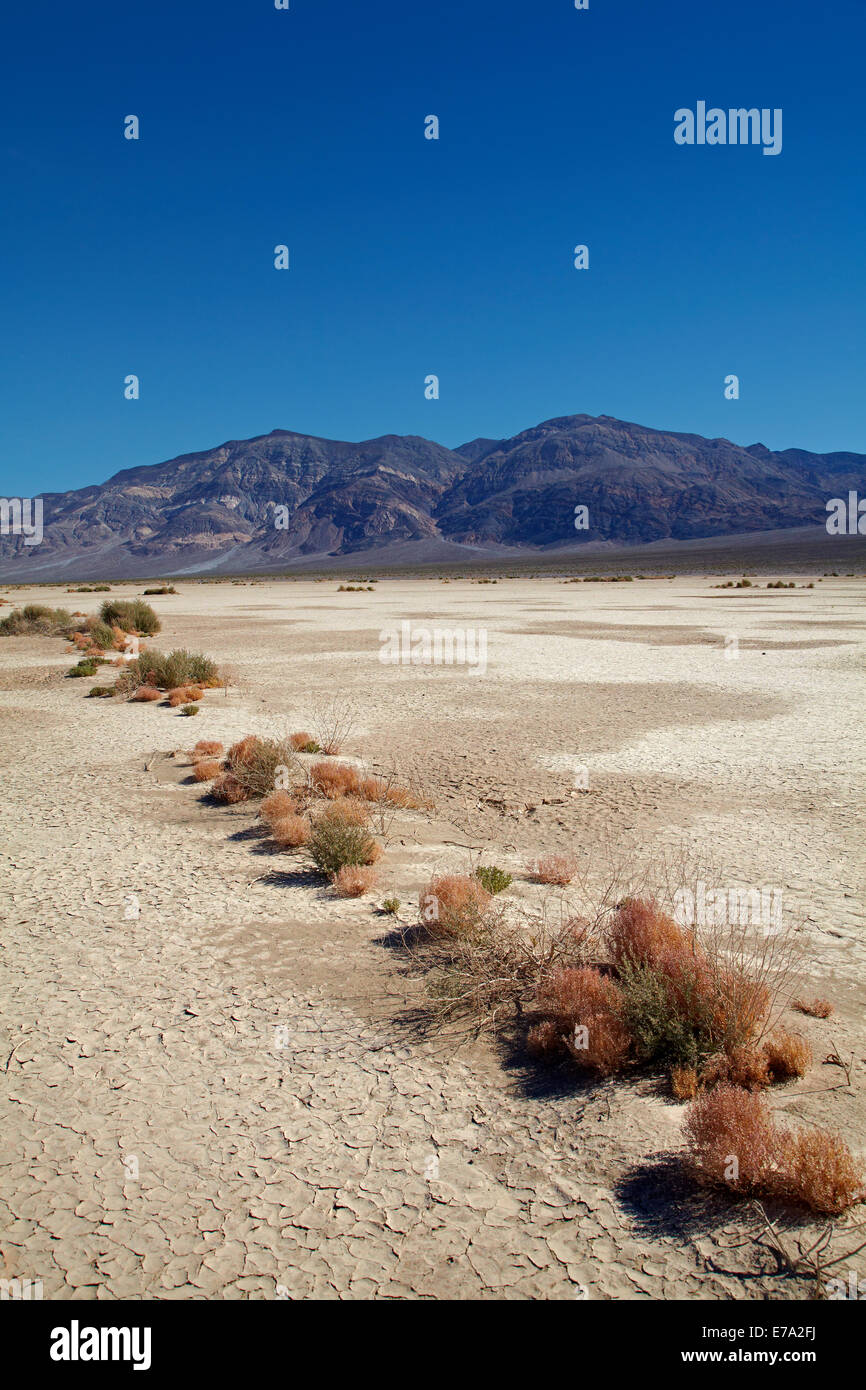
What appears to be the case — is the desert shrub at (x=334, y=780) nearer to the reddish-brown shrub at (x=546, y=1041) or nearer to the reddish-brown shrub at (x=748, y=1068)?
the reddish-brown shrub at (x=546, y=1041)

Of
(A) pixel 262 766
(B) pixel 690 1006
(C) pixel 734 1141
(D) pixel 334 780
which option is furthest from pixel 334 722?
(C) pixel 734 1141

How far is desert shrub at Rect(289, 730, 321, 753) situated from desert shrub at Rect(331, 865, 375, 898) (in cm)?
436

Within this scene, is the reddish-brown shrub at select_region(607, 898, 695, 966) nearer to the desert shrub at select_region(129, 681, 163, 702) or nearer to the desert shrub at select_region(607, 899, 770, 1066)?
the desert shrub at select_region(607, 899, 770, 1066)

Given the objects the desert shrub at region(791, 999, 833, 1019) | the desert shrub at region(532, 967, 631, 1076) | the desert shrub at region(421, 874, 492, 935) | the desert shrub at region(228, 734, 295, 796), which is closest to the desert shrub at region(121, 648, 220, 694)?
the desert shrub at region(228, 734, 295, 796)

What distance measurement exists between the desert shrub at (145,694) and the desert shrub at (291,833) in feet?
29.4

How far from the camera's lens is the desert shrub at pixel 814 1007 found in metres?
4.68

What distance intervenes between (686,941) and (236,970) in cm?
289

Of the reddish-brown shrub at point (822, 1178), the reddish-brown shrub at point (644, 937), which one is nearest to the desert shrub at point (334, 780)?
the reddish-brown shrub at point (644, 937)

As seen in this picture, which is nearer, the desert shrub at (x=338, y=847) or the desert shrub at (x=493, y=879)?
the desert shrub at (x=493, y=879)

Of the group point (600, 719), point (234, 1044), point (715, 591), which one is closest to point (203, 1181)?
point (234, 1044)

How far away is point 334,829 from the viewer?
702 cm

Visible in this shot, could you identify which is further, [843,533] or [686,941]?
[843,533]

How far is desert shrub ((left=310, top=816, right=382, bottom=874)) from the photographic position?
693 cm
